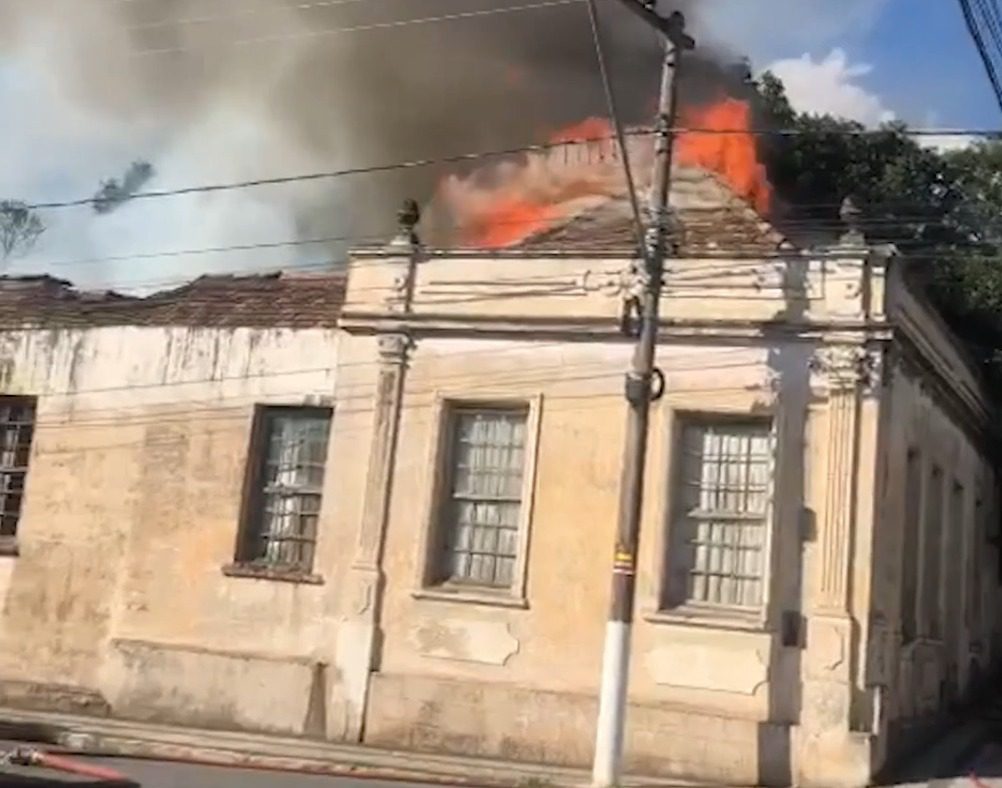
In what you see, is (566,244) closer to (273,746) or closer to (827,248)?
(827,248)

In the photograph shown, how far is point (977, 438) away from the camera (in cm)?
1941

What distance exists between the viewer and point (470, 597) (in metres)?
14.9

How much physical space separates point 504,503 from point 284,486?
3068 mm

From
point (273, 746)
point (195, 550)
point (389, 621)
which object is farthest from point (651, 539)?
point (195, 550)

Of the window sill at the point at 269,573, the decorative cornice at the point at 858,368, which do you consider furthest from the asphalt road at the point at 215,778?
the decorative cornice at the point at 858,368

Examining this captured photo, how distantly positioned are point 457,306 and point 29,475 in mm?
6709

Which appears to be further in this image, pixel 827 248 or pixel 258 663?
pixel 258 663

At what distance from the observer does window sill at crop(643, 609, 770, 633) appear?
13594mm

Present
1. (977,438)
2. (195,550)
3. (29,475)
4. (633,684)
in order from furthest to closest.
Answer: 1. (977,438)
2. (29,475)
3. (195,550)
4. (633,684)

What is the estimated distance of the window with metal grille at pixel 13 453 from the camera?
18.2m

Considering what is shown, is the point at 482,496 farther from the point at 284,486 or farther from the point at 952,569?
the point at 952,569

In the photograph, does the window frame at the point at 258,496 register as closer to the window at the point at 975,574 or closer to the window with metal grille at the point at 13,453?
the window with metal grille at the point at 13,453

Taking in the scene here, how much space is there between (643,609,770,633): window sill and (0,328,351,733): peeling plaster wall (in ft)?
13.0

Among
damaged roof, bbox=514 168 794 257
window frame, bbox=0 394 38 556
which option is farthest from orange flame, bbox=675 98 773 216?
window frame, bbox=0 394 38 556
